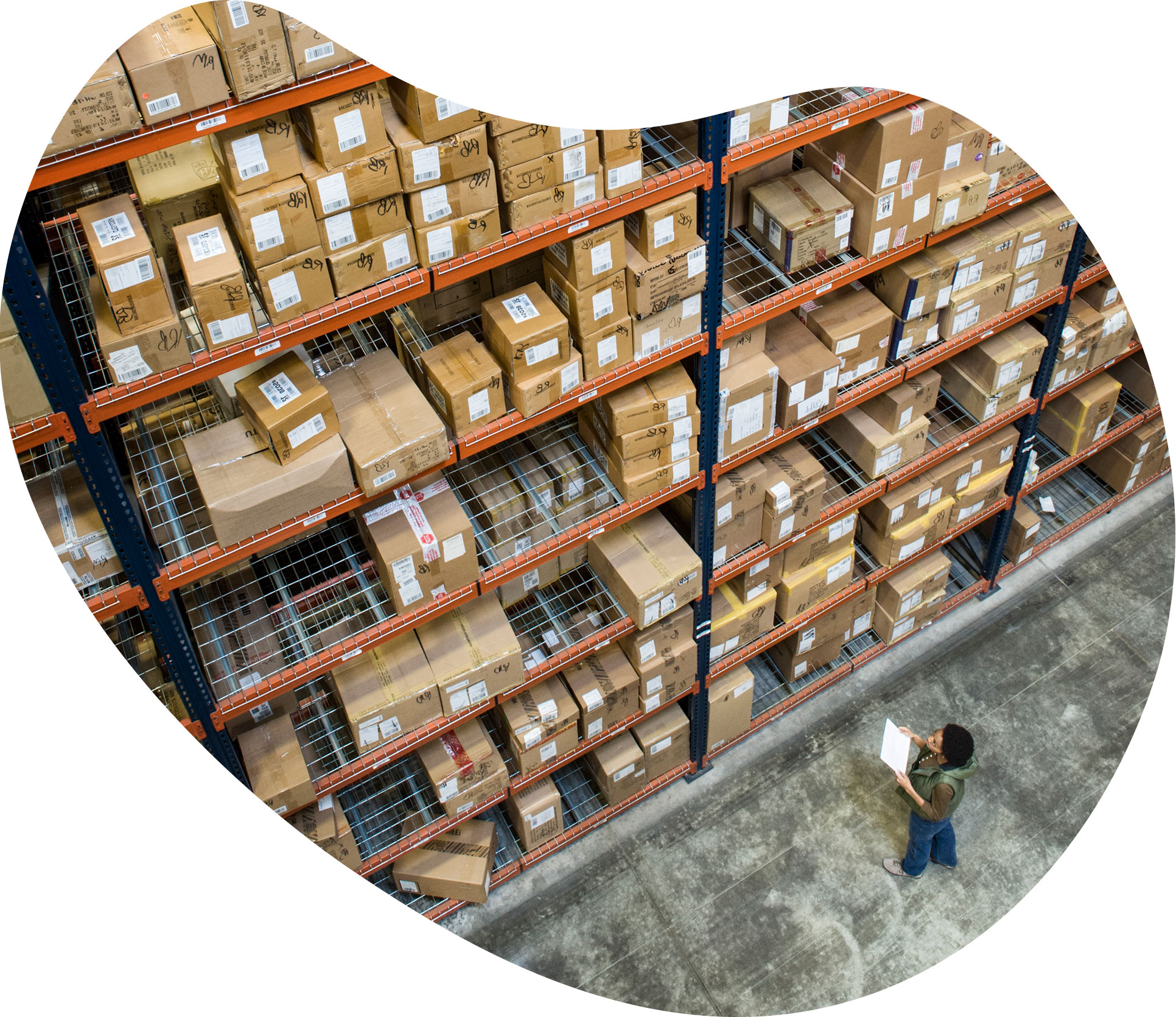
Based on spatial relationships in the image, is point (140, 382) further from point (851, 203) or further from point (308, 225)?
point (851, 203)

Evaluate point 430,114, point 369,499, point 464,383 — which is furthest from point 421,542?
point 430,114

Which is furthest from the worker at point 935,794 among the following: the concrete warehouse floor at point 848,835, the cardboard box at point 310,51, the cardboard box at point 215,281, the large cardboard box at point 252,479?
the cardboard box at point 310,51

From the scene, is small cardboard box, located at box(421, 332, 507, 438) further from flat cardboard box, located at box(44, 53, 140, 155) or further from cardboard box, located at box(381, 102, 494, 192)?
flat cardboard box, located at box(44, 53, 140, 155)

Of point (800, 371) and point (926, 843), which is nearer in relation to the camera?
point (800, 371)

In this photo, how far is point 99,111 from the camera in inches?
116

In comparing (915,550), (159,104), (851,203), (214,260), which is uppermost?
(159,104)

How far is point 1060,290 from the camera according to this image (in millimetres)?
5688

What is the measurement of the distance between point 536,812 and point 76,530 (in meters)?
2.65

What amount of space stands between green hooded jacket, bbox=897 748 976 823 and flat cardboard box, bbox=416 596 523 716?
1.97 m

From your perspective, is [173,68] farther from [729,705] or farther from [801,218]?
[729,705]

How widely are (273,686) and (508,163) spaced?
217 centimetres

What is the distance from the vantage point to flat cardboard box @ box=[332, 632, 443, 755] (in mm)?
4633

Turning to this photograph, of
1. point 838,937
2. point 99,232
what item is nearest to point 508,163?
point 99,232

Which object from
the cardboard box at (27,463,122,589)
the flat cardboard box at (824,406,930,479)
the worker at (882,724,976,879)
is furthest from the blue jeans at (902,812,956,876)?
the cardboard box at (27,463,122,589)
